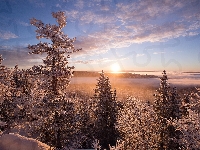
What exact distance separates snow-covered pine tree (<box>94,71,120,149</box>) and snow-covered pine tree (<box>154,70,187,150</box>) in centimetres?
780

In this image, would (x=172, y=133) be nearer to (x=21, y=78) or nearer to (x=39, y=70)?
(x=39, y=70)

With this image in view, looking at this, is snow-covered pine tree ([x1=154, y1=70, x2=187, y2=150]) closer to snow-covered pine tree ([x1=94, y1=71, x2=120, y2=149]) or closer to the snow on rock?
snow-covered pine tree ([x1=94, y1=71, x2=120, y2=149])

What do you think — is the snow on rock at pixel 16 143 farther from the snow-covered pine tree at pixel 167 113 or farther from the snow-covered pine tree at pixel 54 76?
the snow-covered pine tree at pixel 167 113

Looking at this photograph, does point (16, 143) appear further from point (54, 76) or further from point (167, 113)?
point (167, 113)

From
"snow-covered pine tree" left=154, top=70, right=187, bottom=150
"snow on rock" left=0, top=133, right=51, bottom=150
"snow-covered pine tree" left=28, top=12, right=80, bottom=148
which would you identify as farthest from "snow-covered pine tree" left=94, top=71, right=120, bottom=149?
"snow on rock" left=0, top=133, right=51, bottom=150

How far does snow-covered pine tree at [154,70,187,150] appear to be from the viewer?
27839mm

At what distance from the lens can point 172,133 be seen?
92.7 ft

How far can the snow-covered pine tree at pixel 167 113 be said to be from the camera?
1096 inches

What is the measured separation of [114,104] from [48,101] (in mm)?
19443

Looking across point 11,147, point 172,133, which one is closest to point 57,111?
point 11,147

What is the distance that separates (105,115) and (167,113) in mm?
10463

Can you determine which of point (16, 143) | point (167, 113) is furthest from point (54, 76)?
point (167, 113)

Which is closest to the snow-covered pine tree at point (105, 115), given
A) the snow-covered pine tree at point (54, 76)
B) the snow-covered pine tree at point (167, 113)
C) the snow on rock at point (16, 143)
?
the snow-covered pine tree at point (167, 113)

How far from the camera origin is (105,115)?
3441cm
